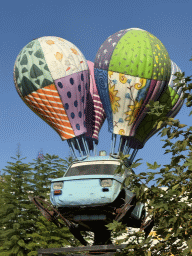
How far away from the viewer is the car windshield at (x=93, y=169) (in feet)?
38.5

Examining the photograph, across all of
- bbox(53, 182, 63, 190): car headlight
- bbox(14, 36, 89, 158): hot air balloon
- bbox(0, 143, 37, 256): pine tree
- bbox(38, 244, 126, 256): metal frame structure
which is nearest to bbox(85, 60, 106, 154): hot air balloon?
bbox(14, 36, 89, 158): hot air balloon

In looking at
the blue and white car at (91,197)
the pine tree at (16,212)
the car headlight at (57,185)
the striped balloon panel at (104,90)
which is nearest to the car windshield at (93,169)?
the blue and white car at (91,197)

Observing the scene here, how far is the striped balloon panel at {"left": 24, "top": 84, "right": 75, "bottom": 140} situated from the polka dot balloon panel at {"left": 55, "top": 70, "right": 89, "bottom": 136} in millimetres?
186

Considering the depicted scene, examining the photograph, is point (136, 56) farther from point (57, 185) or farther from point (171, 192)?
point (171, 192)

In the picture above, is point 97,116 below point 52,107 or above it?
below

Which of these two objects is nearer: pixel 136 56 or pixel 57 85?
pixel 136 56

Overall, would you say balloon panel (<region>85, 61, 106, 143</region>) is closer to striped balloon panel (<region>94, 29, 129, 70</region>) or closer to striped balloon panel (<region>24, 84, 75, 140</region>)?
striped balloon panel (<region>24, 84, 75, 140</region>)

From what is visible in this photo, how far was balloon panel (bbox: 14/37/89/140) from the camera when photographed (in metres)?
16.7

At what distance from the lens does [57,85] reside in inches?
656

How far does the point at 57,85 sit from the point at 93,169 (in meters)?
5.65

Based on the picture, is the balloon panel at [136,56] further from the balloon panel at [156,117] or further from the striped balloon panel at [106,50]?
the balloon panel at [156,117]

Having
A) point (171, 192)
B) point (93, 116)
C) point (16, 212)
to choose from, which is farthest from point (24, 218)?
point (171, 192)

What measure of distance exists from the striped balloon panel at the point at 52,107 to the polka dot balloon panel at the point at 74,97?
186mm

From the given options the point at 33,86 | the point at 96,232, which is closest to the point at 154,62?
the point at 33,86
